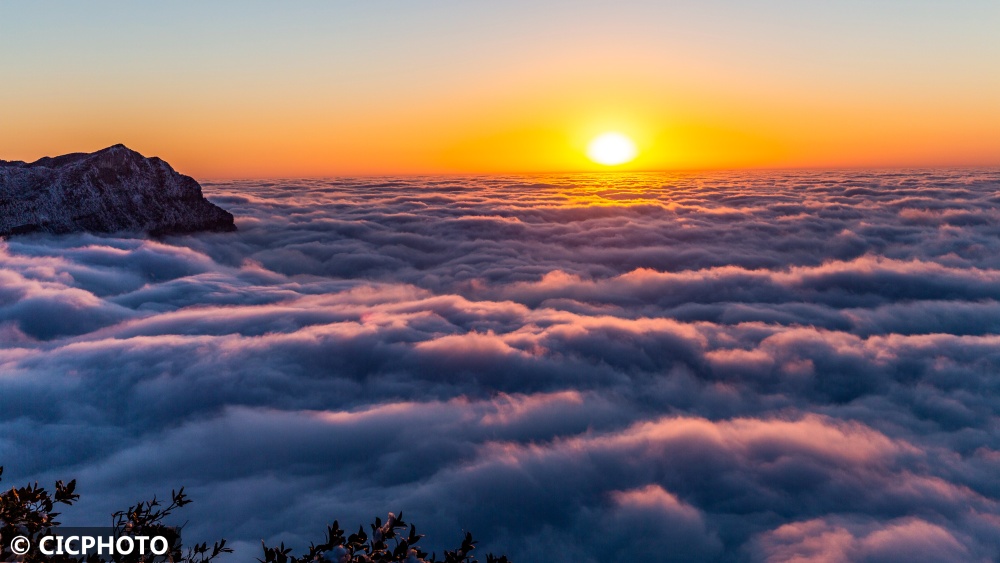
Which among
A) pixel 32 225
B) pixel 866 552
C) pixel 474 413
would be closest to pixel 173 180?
pixel 32 225

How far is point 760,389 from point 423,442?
10881 millimetres

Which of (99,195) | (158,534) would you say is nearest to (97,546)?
(158,534)

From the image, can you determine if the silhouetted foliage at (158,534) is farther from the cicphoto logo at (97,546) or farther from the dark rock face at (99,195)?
the dark rock face at (99,195)

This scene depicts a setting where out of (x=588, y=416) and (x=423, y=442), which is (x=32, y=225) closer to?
(x=423, y=442)

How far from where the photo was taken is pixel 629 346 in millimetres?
20484

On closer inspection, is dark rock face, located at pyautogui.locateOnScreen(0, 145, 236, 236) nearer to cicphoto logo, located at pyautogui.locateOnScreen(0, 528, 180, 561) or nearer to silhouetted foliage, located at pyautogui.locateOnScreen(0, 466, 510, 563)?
cicphoto logo, located at pyautogui.locateOnScreen(0, 528, 180, 561)

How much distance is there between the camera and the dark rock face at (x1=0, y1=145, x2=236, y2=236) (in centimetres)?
2675

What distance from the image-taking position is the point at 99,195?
93.0ft
